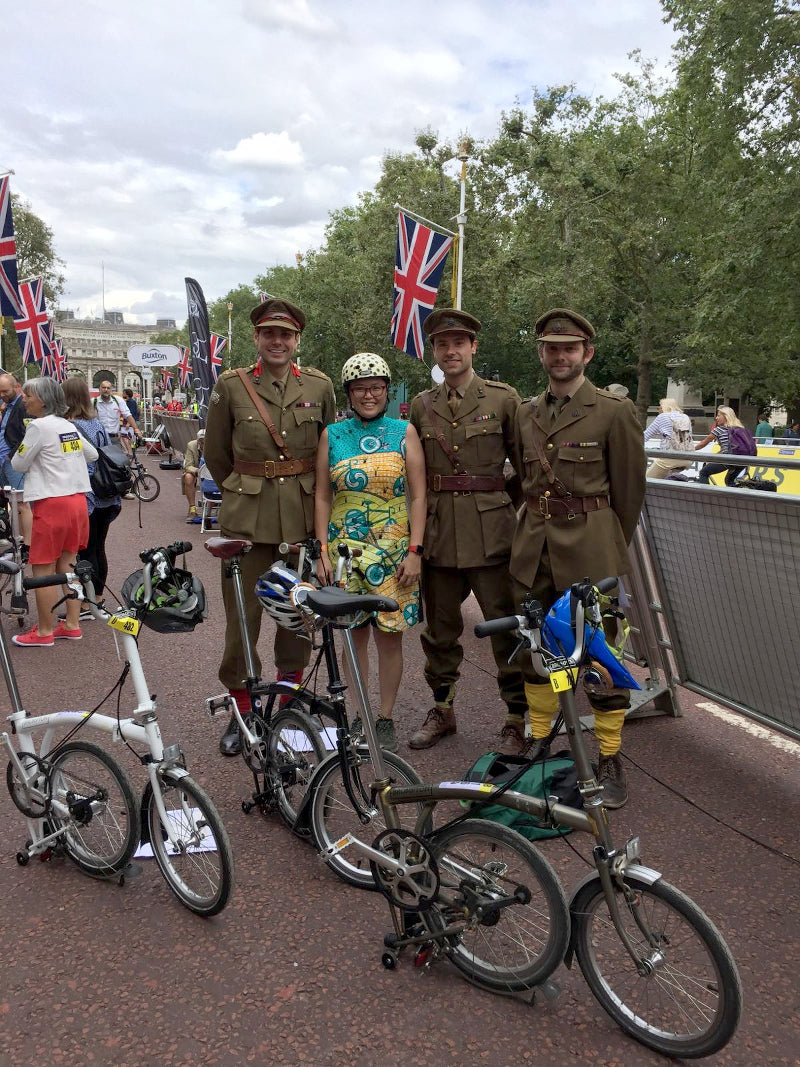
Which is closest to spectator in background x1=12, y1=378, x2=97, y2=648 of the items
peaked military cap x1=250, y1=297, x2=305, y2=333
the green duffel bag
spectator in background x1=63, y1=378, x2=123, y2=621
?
spectator in background x1=63, y1=378, x2=123, y2=621

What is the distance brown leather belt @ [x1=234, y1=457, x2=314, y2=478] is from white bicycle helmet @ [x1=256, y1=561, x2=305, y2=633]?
1.21 metres

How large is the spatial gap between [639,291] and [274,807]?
3138 cm

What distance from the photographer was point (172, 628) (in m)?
3.11

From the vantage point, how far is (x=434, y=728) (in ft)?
15.3

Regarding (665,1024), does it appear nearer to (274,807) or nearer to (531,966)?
(531,966)

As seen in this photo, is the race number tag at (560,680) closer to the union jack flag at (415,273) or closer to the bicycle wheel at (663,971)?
the bicycle wheel at (663,971)

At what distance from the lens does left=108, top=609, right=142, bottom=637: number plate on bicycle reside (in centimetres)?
302

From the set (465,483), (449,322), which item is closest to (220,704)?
(465,483)

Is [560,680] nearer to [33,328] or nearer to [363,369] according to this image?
[363,369]

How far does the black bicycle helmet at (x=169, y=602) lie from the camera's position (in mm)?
3061

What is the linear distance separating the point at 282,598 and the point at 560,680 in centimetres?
110

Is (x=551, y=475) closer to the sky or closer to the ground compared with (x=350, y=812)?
closer to the sky

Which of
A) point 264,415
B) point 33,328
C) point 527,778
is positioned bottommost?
point 527,778

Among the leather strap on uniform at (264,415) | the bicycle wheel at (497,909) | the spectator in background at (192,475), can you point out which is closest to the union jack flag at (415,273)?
the spectator in background at (192,475)
